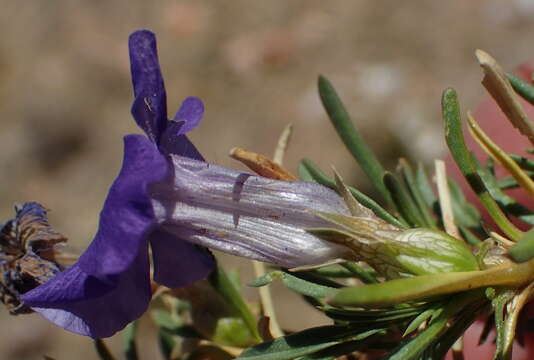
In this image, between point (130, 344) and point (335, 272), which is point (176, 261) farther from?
point (130, 344)

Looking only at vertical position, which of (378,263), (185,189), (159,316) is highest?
(185,189)

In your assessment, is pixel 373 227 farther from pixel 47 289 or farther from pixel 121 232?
pixel 47 289

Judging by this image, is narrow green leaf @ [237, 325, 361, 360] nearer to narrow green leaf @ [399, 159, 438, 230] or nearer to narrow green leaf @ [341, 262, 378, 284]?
narrow green leaf @ [341, 262, 378, 284]

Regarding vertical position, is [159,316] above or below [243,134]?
below

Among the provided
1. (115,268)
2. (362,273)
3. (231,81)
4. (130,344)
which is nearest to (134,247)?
(115,268)

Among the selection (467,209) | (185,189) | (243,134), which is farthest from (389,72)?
(185,189)

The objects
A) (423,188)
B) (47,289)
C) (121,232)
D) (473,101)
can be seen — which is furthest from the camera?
(473,101)

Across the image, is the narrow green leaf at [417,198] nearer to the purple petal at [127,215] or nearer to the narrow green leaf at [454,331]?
the narrow green leaf at [454,331]

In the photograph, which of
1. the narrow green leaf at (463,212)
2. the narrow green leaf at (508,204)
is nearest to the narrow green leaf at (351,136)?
the narrow green leaf at (508,204)
